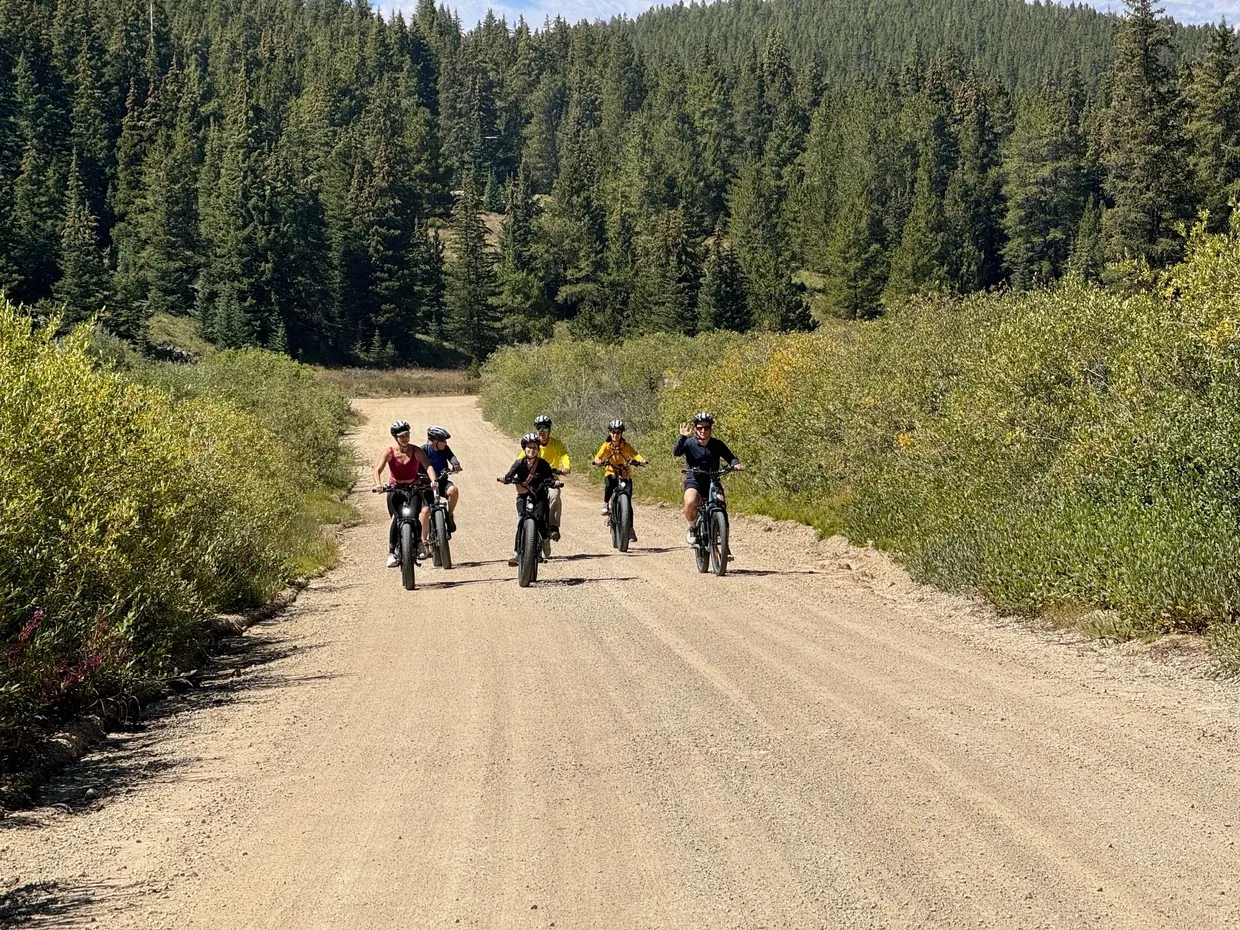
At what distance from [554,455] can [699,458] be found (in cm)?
190

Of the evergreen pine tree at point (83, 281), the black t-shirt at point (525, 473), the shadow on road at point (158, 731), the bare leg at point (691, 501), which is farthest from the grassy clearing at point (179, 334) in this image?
the shadow on road at point (158, 731)

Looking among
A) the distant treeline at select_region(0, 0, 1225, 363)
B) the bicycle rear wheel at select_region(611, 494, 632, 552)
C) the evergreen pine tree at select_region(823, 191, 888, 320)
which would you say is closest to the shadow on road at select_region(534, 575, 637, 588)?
the bicycle rear wheel at select_region(611, 494, 632, 552)

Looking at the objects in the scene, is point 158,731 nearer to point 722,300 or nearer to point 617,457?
point 617,457

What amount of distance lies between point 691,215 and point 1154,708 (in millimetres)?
102280

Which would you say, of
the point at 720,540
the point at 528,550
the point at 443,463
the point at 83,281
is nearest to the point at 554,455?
the point at 443,463

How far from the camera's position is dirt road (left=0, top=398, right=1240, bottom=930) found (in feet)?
17.2

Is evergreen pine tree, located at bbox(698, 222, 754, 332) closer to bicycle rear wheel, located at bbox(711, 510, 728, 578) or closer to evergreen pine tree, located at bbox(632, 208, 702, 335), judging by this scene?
evergreen pine tree, located at bbox(632, 208, 702, 335)

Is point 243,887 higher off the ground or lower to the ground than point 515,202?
lower

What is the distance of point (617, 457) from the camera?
1755 centimetres

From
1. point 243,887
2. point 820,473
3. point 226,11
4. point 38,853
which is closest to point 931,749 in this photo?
point 243,887

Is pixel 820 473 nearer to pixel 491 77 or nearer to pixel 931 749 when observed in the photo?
pixel 931 749

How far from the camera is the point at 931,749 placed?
7285 mm

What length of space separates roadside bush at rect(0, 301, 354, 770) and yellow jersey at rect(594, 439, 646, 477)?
496 cm

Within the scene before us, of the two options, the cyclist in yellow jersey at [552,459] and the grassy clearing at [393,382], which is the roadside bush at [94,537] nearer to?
the cyclist in yellow jersey at [552,459]
